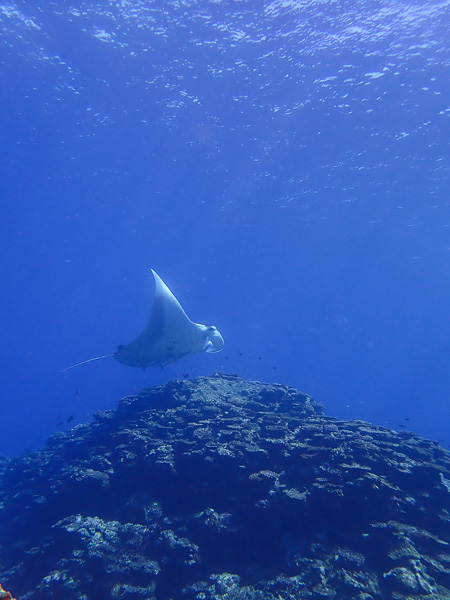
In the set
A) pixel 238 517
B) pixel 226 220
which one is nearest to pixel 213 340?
pixel 238 517

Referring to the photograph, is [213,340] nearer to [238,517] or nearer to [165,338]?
[165,338]

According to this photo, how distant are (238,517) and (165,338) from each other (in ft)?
15.1

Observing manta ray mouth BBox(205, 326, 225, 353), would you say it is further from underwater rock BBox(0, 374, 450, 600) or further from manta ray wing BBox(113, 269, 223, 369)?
underwater rock BBox(0, 374, 450, 600)

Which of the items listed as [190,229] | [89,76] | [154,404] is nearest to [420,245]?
[190,229]

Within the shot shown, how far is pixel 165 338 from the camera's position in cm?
971

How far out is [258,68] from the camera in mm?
19797

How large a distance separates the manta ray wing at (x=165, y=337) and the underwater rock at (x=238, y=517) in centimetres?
189

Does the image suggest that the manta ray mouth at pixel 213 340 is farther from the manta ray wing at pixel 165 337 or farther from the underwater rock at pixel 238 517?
the underwater rock at pixel 238 517

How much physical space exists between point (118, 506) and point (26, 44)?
2231 centimetres

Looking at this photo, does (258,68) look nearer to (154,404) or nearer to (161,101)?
(161,101)

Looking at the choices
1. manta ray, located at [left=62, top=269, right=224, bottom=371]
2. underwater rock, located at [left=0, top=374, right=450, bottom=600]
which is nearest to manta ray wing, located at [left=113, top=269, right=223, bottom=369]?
manta ray, located at [left=62, top=269, right=224, bottom=371]

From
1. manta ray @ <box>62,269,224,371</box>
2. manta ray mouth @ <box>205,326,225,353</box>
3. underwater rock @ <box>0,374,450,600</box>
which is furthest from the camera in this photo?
manta ray mouth @ <box>205,326,225,353</box>

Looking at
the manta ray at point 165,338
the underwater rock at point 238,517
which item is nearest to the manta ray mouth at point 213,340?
the manta ray at point 165,338

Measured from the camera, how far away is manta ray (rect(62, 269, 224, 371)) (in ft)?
Answer: 30.2
